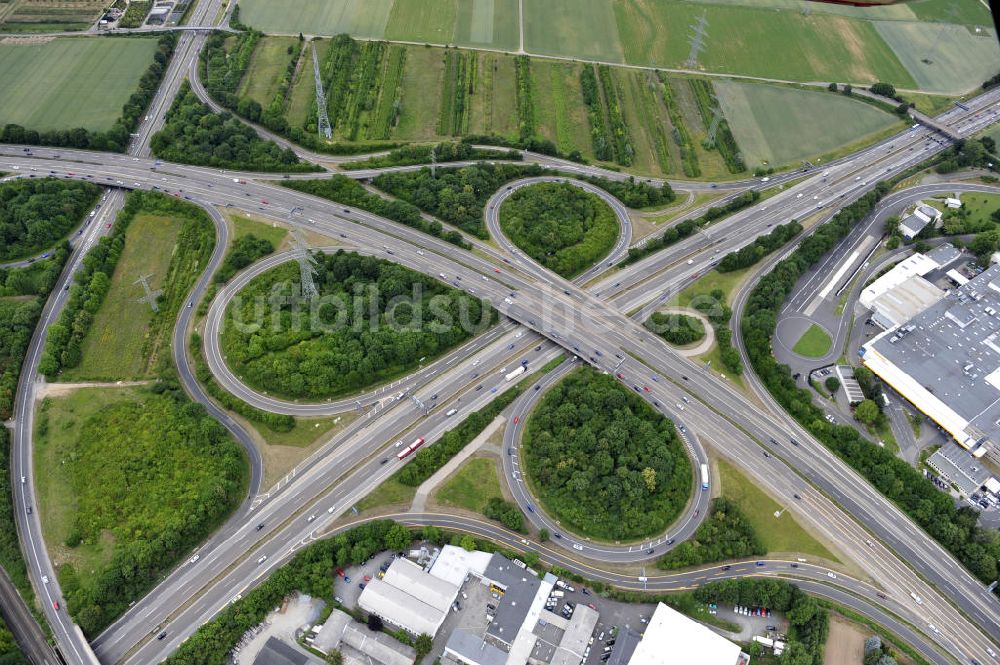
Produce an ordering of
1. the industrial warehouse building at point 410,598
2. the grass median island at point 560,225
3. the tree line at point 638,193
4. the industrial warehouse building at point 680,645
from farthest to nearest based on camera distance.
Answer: the tree line at point 638,193, the grass median island at point 560,225, the industrial warehouse building at point 410,598, the industrial warehouse building at point 680,645

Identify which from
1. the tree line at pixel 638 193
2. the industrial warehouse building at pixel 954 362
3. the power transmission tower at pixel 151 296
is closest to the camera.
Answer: the industrial warehouse building at pixel 954 362

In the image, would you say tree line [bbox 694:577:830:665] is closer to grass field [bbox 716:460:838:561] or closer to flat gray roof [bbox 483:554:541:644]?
grass field [bbox 716:460:838:561]

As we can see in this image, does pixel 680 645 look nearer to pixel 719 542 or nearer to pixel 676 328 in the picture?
pixel 719 542

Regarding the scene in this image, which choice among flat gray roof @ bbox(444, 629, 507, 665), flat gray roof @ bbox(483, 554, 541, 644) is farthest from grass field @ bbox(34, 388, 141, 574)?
flat gray roof @ bbox(483, 554, 541, 644)

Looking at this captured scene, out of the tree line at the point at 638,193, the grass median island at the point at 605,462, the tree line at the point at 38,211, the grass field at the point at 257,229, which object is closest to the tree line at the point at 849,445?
the grass median island at the point at 605,462

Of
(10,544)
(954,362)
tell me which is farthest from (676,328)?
(10,544)

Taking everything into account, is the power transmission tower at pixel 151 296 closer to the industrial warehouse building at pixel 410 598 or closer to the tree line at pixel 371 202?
the tree line at pixel 371 202
